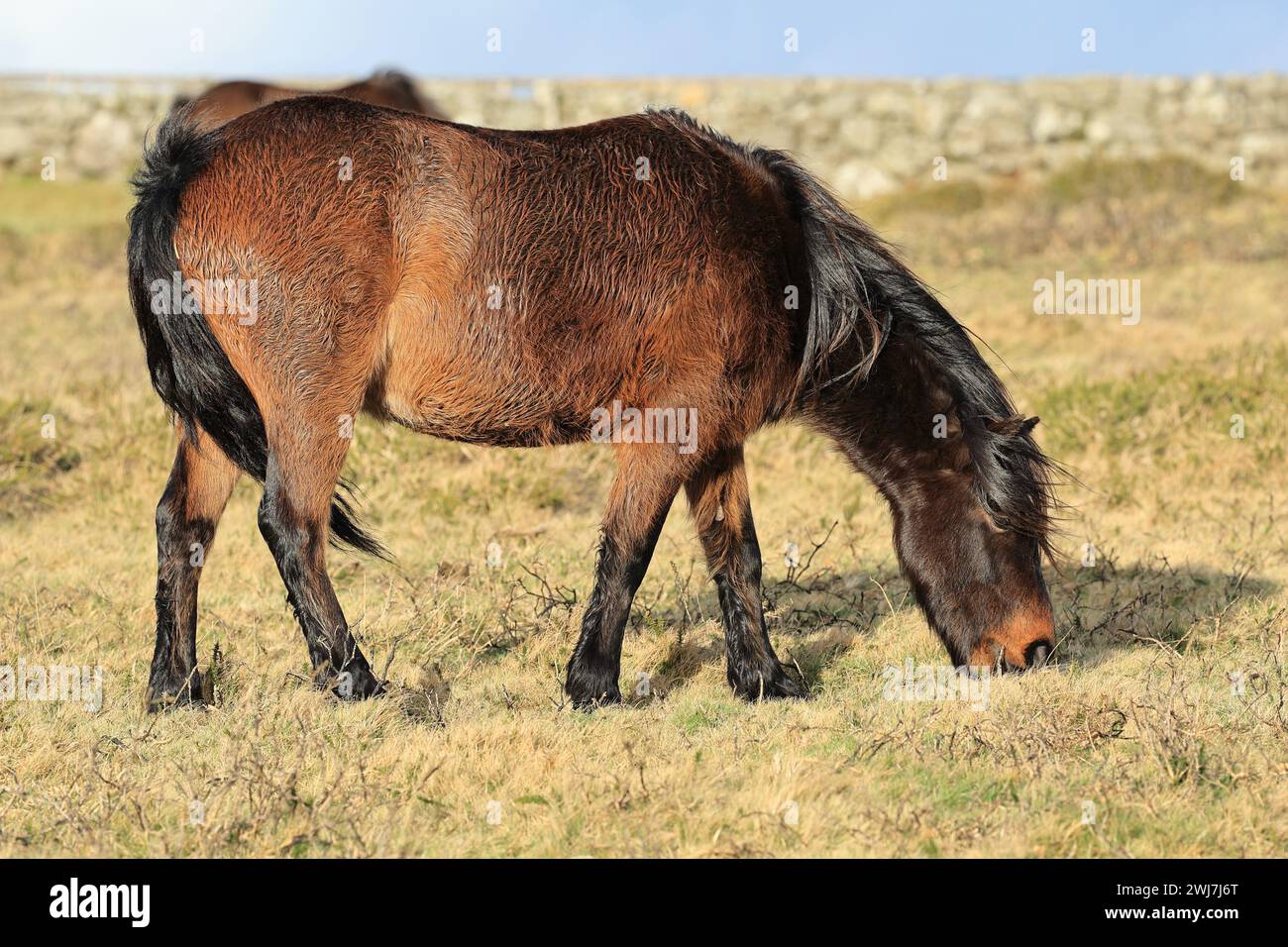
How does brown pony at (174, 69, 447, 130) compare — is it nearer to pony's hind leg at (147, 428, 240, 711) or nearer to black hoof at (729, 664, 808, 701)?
pony's hind leg at (147, 428, 240, 711)

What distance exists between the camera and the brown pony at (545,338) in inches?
200

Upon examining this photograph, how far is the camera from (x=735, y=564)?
582cm

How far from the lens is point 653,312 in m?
5.18

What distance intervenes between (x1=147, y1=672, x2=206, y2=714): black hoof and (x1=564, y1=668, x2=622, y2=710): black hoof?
1449mm

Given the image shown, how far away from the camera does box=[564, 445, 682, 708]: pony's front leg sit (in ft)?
17.4

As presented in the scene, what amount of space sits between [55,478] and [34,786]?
16.7 ft

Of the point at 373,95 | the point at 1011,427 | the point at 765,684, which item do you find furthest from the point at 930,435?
the point at 373,95

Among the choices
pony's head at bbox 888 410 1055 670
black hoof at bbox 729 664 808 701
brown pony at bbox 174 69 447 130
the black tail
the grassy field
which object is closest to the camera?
the grassy field

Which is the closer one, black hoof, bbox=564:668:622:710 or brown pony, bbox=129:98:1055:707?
brown pony, bbox=129:98:1055:707

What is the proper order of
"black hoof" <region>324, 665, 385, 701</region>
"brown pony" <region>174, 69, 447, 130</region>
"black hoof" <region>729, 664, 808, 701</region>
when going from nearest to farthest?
1. "black hoof" <region>324, 665, 385, 701</region>
2. "black hoof" <region>729, 664, 808, 701</region>
3. "brown pony" <region>174, 69, 447, 130</region>

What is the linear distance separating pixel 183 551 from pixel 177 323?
3.11 ft

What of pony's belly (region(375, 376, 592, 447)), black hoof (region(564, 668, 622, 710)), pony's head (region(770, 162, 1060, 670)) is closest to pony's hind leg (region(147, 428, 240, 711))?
pony's belly (region(375, 376, 592, 447))

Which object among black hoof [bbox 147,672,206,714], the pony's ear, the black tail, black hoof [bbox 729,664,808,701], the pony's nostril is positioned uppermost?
the black tail
